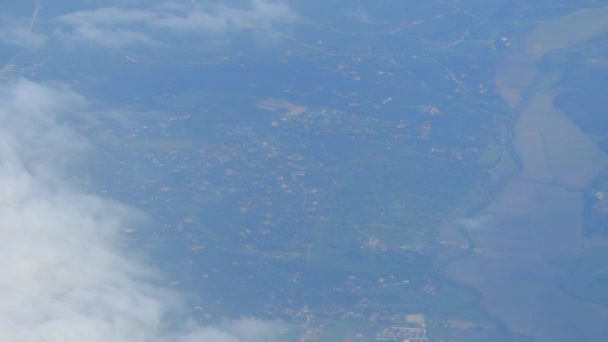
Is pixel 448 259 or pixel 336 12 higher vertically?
pixel 336 12

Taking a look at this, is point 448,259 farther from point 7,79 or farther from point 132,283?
point 7,79

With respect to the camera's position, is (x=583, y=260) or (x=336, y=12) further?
(x=336, y=12)

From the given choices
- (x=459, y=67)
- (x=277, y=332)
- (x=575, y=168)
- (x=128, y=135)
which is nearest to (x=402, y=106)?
(x=459, y=67)

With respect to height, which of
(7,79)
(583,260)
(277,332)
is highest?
(7,79)

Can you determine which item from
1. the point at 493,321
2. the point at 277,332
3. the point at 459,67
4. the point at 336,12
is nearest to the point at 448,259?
the point at 493,321

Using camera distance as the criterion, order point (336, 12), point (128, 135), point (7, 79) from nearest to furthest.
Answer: point (128, 135) → point (7, 79) → point (336, 12)

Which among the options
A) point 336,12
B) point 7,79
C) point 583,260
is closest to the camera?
point 583,260

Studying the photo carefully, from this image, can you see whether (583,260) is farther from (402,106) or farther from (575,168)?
(402,106)
